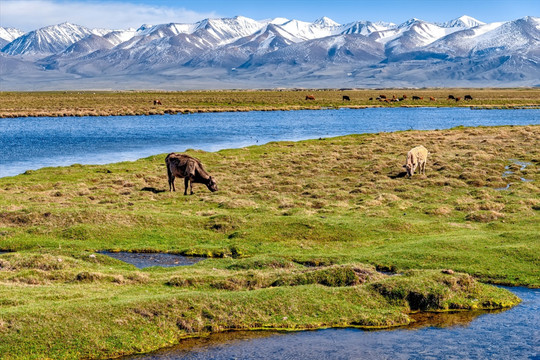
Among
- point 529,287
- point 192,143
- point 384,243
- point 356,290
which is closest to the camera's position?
point 356,290

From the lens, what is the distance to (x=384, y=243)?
24.9 m

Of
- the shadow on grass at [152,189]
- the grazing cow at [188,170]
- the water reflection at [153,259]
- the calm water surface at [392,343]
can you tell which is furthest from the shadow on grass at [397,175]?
the calm water surface at [392,343]

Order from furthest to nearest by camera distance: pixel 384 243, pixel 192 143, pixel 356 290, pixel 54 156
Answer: pixel 192 143
pixel 54 156
pixel 384 243
pixel 356 290

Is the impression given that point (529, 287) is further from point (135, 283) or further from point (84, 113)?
point (84, 113)

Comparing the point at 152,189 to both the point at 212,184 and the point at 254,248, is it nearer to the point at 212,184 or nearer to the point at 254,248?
the point at 212,184

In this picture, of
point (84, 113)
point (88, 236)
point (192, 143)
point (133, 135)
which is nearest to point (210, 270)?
point (88, 236)

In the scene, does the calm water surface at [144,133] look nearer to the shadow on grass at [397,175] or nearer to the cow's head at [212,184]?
the cow's head at [212,184]

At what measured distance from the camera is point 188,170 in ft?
120

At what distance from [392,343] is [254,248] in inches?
380

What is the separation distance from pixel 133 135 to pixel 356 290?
6603 cm

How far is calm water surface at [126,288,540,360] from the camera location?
14.8 m

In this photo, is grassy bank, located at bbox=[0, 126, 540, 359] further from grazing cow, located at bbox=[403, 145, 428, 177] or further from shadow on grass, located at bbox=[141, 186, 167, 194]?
grazing cow, located at bbox=[403, 145, 428, 177]

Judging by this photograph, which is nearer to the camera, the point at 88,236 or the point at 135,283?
the point at 135,283

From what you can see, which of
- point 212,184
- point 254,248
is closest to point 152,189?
point 212,184
